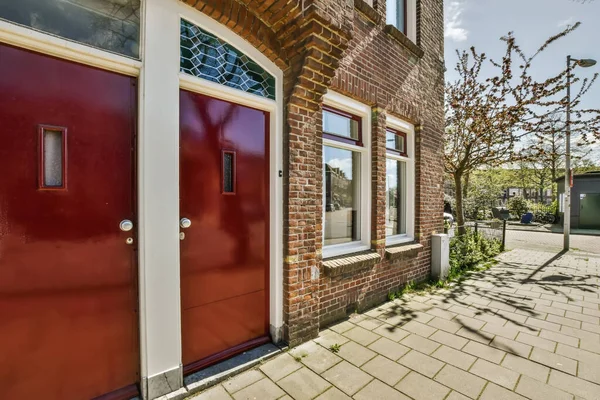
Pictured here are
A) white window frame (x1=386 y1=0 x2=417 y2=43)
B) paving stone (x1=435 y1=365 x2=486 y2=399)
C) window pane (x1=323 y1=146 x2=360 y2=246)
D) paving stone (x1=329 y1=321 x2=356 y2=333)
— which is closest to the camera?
paving stone (x1=435 y1=365 x2=486 y2=399)

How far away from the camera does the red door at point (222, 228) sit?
2.34 meters

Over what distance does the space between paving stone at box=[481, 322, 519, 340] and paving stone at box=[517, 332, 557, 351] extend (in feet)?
0.22

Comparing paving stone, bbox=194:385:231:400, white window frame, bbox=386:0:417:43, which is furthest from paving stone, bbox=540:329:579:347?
white window frame, bbox=386:0:417:43

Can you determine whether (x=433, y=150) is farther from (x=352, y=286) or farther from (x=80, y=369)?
(x=80, y=369)

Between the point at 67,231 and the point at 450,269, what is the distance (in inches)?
241

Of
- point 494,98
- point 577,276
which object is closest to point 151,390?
point 577,276

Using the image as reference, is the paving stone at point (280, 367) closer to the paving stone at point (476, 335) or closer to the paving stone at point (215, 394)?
the paving stone at point (215, 394)

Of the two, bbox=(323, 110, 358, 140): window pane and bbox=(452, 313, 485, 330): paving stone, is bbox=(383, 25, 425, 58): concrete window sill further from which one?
bbox=(452, 313, 485, 330): paving stone

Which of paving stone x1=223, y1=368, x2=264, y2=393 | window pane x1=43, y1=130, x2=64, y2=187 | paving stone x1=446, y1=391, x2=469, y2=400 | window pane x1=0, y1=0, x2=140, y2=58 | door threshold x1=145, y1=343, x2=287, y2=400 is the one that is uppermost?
window pane x1=0, y1=0, x2=140, y2=58

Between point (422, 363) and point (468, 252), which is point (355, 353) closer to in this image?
point (422, 363)

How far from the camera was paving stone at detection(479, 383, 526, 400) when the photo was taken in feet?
7.00

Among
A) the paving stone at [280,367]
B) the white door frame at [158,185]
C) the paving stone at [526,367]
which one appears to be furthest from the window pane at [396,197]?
the white door frame at [158,185]

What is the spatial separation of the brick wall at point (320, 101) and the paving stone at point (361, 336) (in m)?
0.31

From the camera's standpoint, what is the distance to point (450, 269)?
567 centimetres
